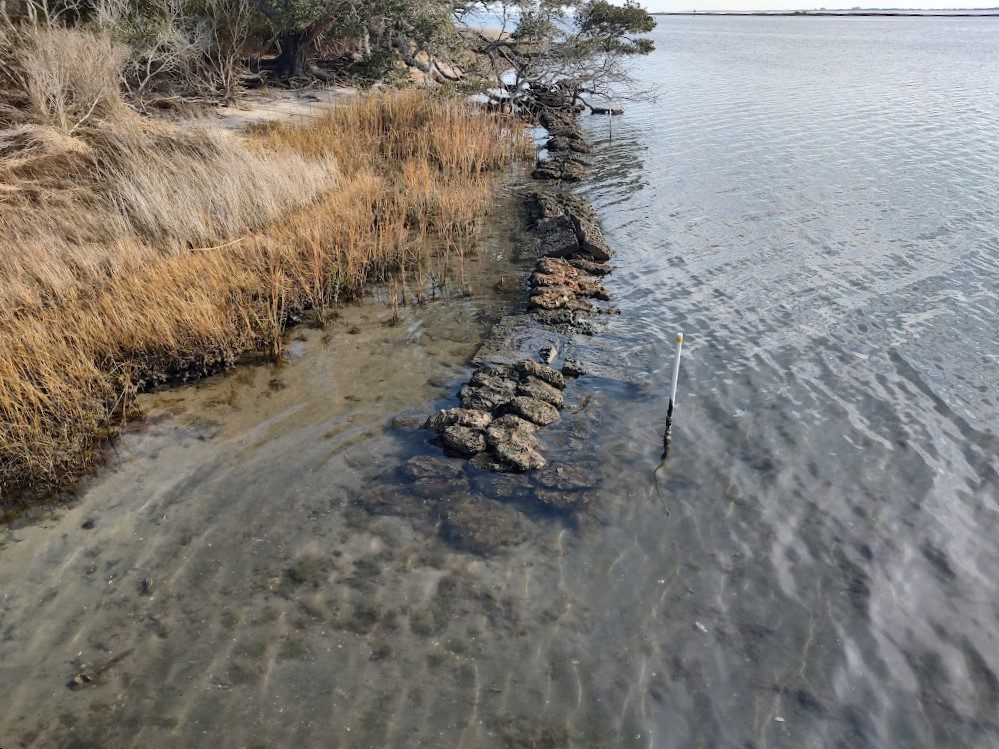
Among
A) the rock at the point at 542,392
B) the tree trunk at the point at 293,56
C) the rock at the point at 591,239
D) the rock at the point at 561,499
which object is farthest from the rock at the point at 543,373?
the tree trunk at the point at 293,56

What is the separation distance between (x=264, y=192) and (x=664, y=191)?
10.2 metres

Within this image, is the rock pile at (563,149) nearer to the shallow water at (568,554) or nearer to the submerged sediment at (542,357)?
the submerged sediment at (542,357)

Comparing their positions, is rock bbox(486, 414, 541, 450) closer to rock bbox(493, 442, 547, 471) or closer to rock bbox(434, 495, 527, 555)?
rock bbox(493, 442, 547, 471)

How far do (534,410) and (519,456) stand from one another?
35.3 inches

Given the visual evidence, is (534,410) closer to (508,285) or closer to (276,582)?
(276,582)

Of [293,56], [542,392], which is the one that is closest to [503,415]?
[542,392]

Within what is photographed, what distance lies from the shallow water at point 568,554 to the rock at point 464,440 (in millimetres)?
258

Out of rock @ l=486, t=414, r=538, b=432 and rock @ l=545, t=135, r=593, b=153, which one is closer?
rock @ l=486, t=414, r=538, b=432

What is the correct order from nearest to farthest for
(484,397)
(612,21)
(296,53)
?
(484,397), (296,53), (612,21)

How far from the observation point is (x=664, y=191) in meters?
16.7

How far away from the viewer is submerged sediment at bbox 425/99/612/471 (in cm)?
684

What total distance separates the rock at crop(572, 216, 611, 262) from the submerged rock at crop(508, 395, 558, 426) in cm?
549

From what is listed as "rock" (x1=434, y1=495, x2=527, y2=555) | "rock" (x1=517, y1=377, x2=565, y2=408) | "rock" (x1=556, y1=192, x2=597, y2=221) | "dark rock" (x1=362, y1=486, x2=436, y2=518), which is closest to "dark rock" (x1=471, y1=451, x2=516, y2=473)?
"dark rock" (x1=362, y1=486, x2=436, y2=518)

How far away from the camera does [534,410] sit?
7.41 m
